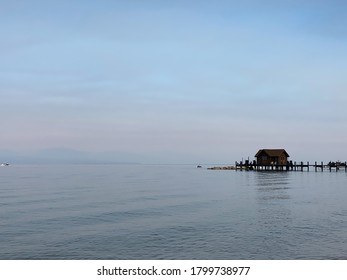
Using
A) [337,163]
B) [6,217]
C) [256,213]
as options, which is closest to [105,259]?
[6,217]

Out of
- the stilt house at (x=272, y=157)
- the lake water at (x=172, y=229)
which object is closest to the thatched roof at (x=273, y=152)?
the stilt house at (x=272, y=157)

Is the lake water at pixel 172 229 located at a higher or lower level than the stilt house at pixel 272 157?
lower

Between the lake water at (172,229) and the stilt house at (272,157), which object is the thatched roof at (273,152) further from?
the lake water at (172,229)

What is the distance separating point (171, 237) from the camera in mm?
25266

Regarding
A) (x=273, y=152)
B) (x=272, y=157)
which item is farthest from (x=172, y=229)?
(x=273, y=152)

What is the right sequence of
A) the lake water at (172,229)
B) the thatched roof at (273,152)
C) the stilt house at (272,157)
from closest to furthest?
the lake water at (172,229) → the thatched roof at (273,152) → the stilt house at (272,157)

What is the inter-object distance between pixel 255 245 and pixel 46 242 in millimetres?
12739

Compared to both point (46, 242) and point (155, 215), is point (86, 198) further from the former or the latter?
point (46, 242)

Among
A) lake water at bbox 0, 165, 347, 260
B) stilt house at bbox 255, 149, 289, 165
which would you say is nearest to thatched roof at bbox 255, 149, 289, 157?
stilt house at bbox 255, 149, 289, 165

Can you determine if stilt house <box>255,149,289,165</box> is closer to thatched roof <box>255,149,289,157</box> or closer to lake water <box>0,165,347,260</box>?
thatched roof <box>255,149,289,157</box>
